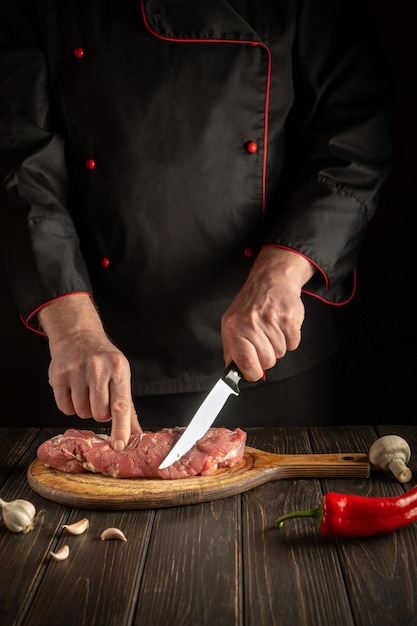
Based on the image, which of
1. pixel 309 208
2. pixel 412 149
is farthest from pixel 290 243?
pixel 412 149

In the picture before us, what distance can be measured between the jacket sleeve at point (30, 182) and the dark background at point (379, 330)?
90cm

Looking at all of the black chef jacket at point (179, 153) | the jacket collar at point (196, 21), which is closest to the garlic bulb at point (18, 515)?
the black chef jacket at point (179, 153)

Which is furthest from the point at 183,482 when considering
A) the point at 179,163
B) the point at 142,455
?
the point at 179,163

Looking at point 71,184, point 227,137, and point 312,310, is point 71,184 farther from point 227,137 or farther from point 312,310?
point 312,310

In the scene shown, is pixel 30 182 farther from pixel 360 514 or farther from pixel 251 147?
pixel 360 514

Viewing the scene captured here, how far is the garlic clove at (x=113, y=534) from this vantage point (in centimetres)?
153

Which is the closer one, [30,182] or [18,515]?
[18,515]

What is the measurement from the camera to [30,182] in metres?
2.10

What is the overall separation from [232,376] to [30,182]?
2.46 ft

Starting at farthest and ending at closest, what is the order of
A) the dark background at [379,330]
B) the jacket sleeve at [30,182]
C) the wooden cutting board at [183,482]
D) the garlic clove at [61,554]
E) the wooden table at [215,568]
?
the dark background at [379,330], the jacket sleeve at [30,182], the wooden cutting board at [183,482], the garlic clove at [61,554], the wooden table at [215,568]

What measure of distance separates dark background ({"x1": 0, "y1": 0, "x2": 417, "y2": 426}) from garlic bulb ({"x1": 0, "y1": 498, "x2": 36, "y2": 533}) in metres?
1.35

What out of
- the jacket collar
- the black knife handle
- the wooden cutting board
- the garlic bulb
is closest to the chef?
the jacket collar

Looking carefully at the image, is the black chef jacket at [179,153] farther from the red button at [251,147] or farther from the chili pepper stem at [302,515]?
the chili pepper stem at [302,515]

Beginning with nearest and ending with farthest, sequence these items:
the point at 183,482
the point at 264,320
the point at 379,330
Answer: the point at 183,482
the point at 264,320
the point at 379,330
